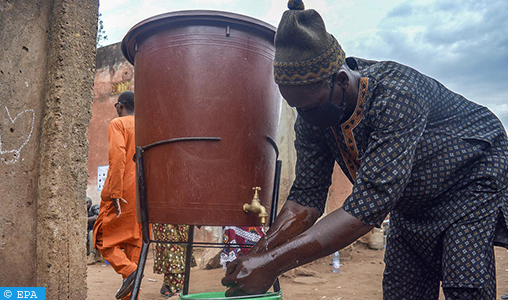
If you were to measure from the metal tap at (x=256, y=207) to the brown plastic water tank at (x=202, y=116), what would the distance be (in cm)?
3

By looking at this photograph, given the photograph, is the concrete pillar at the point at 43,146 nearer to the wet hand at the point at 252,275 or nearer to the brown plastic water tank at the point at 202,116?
the brown plastic water tank at the point at 202,116

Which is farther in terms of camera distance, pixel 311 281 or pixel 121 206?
pixel 311 281

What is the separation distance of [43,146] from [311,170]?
4.51ft

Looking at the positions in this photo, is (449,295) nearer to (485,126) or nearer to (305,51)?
(485,126)

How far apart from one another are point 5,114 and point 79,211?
61cm

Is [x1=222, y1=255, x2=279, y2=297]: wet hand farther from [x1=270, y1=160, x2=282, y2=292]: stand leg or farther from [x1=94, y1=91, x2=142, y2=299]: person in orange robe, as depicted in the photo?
[x1=94, y1=91, x2=142, y2=299]: person in orange robe

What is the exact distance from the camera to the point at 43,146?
216 centimetres

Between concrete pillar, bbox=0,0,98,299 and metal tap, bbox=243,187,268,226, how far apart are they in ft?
3.31

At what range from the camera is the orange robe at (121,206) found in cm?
346

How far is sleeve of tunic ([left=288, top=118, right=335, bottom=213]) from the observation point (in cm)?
189

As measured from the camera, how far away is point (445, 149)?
1.58 meters

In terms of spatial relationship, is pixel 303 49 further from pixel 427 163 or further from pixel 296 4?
pixel 427 163

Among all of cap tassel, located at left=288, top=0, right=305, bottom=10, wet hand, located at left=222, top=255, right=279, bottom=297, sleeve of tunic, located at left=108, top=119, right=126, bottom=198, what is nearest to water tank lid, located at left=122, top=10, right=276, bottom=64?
cap tassel, located at left=288, top=0, right=305, bottom=10

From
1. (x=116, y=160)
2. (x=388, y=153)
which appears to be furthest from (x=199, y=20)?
(x=116, y=160)
